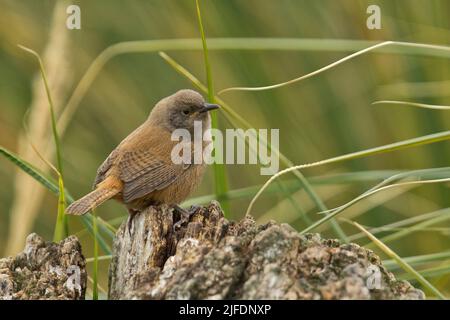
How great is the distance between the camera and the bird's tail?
3.69 m

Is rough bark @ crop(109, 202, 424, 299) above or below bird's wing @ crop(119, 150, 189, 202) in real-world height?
below

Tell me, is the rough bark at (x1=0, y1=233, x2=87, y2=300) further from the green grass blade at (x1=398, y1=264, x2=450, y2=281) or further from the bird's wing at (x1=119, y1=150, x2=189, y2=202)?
the green grass blade at (x1=398, y1=264, x2=450, y2=281)

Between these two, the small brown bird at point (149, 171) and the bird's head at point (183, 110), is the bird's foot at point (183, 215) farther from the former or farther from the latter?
the bird's head at point (183, 110)

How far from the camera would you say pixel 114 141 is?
5414mm

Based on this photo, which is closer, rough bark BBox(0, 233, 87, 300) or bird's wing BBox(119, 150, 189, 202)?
rough bark BBox(0, 233, 87, 300)

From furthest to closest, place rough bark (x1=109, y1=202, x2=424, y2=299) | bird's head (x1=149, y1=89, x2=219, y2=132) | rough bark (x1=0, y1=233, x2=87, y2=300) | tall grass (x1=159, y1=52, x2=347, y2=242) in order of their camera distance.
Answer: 1. bird's head (x1=149, y1=89, x2=219, y2=132)
2. tall grass (x1=159, y1=52, x2=347, y2=242)
3. rough bark (x1=0, y1=233, x2=87, y2=300)
4. rough bark (x1=109, y1=202, x2=424, y2=299)

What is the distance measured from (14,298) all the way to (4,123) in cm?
293

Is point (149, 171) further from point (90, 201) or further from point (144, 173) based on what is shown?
point (90, 201)

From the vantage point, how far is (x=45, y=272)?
310 cm

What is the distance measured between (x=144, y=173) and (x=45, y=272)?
1194 millimetres

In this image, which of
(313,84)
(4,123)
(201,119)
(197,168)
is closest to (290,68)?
(313,84)

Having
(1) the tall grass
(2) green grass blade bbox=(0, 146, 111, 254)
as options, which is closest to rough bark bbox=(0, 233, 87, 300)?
(2) green grass blade bbox=(0, 146, 111, 254)
